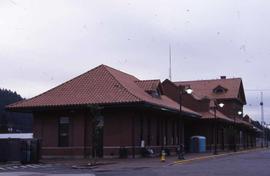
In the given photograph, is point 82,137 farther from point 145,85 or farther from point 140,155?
point 145,85

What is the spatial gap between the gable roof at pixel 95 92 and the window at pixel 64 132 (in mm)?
1906

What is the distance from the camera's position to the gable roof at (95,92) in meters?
44.5

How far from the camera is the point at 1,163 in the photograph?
3912 cm

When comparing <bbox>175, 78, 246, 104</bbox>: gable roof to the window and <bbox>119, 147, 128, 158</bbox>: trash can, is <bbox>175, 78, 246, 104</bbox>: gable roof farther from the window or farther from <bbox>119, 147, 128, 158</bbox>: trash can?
<bbox>119, 147, 128, 158</bbox>: trash can

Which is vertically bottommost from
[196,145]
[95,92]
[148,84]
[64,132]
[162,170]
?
[162,170]

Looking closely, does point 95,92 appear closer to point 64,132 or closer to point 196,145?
point 64,132

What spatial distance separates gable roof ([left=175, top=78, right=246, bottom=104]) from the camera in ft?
291

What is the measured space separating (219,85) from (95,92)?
1856 inches

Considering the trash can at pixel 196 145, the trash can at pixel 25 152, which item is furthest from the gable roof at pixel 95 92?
the trash can at pixel 196 145

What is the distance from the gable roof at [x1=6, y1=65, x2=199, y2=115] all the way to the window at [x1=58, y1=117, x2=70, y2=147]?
1.91 meters

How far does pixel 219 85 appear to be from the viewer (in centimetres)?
9075

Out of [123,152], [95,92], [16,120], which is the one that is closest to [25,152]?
[123,152]

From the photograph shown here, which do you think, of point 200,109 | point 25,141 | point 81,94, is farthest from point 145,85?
point 200,109

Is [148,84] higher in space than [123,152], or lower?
higher
